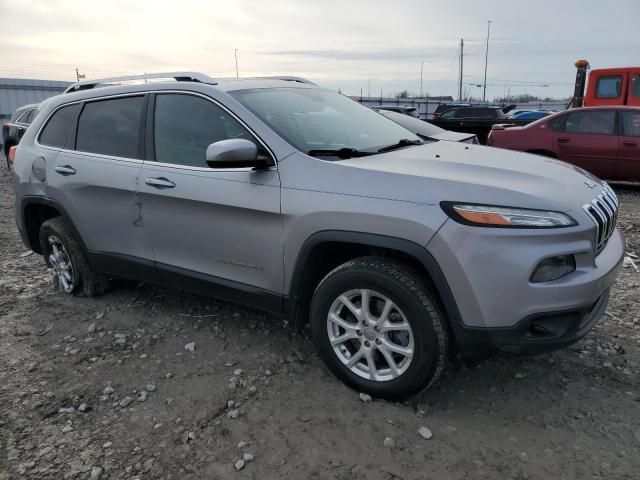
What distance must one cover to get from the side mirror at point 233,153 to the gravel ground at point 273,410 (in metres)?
1.31

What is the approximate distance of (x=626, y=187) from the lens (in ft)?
30.4

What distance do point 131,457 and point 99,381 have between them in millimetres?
834

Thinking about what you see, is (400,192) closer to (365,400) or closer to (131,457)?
(365,400)

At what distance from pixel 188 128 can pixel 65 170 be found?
1313mm

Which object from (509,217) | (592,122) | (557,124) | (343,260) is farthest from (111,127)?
(592,122)

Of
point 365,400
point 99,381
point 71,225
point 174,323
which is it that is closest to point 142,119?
point 71,225

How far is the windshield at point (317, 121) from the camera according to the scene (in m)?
3.12

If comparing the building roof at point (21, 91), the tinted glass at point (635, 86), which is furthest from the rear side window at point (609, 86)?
the building roof at point (21, 91)

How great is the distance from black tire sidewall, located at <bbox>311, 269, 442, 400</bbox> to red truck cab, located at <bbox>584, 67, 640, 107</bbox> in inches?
468

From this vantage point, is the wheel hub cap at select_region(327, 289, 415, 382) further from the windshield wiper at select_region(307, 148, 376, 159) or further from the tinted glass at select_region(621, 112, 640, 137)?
the tinted glass at select_region(621, 112, 640, 137)

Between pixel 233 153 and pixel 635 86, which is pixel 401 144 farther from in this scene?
pixel 635 86

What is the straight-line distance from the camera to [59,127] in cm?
427

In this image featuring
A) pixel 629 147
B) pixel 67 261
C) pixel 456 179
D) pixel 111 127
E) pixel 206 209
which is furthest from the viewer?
pixel 629 147

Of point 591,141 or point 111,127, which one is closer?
point 111,127
